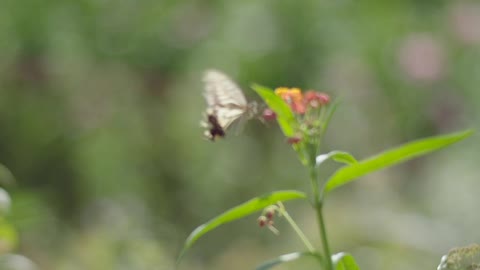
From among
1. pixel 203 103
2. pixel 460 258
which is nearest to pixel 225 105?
pixel 460 258

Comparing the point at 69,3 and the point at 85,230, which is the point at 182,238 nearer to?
the point at 85,230

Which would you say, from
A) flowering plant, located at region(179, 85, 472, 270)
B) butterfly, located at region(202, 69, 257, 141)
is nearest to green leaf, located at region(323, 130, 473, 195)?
flowering plant, located at region(179, 85, 472, 270)

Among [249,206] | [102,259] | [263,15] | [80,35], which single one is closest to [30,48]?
[80,35]

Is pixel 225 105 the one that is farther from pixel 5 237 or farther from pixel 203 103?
pixel 203 103

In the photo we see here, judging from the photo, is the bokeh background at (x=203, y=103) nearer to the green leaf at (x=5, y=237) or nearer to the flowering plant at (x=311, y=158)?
the green leaf at (x=5, y=237)

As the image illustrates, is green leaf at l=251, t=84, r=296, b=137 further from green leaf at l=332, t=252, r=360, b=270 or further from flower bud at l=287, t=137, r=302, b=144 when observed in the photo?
green leaf at l=332, t=252, r=360, b=270

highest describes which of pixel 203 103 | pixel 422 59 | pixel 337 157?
pixel 337 157

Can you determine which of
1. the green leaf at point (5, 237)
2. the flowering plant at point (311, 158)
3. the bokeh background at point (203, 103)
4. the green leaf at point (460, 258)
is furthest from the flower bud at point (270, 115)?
the bokeh background at point (203, 103)
